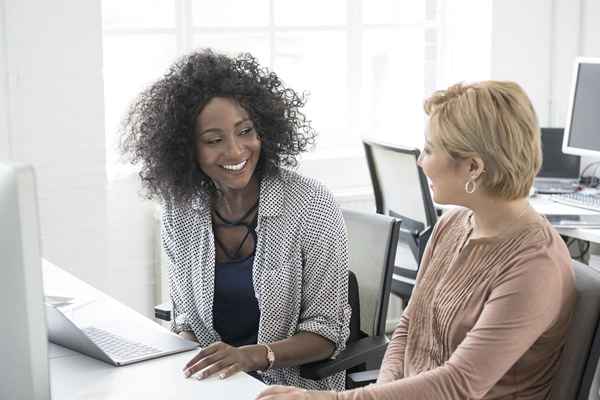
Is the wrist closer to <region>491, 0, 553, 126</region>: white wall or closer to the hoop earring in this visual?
the hoop earring

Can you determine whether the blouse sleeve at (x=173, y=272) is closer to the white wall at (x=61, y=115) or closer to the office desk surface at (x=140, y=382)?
the office desk surface at (x=140, y=382)

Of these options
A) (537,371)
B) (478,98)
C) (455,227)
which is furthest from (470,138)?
(537,371)

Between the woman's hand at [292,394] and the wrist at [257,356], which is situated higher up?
the woman's hand at [292,394]

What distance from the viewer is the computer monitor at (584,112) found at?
3.81 metres

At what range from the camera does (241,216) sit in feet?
7.63

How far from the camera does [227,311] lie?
2312 millimetres

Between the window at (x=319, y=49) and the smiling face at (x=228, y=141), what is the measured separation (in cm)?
144

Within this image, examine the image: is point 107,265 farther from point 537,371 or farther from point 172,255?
point 537,371

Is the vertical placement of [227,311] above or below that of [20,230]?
below

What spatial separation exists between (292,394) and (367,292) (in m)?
0.78

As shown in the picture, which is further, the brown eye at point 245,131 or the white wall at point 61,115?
the white wall at point 61,115

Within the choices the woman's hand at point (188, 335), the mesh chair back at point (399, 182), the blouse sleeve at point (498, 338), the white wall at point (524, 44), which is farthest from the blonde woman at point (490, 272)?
the white wall at point (524, 44)

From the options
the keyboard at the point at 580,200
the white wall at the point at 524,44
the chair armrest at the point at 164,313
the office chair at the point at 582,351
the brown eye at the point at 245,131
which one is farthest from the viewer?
the white wall at the point at 524,44

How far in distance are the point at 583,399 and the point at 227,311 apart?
3.16 feet
